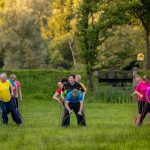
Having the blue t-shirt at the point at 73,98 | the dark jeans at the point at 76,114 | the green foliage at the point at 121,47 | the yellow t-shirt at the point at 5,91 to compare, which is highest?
the green foliage at the point at 121,47

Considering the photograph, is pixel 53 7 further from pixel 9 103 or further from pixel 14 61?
pixel 9 103

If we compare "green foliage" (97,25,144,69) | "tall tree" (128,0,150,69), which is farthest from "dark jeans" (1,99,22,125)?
"green foliage" (97,25,144,69)

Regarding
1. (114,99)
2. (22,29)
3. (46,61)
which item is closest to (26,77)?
(114,99)

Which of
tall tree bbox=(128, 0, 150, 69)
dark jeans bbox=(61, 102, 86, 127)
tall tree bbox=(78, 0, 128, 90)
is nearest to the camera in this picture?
dark jeans bbox=(61, 102, 86, 127)

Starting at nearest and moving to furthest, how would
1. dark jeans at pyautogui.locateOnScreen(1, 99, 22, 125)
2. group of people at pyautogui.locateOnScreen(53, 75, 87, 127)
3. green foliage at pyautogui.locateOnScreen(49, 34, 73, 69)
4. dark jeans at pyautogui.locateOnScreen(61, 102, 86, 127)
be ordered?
group of people at pyautogui.locateOnScreen(53, 75, 87, 127), dark jeans at pyautogui.locateOnScreen(61, 102, 86, 127), dark jeans at pyautogui.locateOnScreen(1, 99, 22, 125), green foliage at pyautogui.locateOnScreen(49, 34, 73, 69)

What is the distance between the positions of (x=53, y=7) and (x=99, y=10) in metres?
32.1

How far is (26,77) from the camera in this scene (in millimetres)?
45312

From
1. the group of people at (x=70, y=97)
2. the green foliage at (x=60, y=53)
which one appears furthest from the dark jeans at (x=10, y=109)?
the green foliage at (x=60, y=53)

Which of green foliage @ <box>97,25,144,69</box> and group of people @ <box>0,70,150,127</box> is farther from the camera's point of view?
green foliage @ <box>97,25,144,69</box>

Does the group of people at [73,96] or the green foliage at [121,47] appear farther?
the green foliage at [121,47]

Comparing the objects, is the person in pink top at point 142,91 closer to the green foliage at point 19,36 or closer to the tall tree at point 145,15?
the tall tree at point 145,15

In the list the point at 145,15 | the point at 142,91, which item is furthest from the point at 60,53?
the point at 142,91

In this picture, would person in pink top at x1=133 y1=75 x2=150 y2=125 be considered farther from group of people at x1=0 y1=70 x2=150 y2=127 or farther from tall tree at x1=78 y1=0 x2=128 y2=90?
tall tree at x1=78 y1=0 x2=128 y2=90

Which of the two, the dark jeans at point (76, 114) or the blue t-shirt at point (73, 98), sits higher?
the blue t-shirt at point (73, 98)
